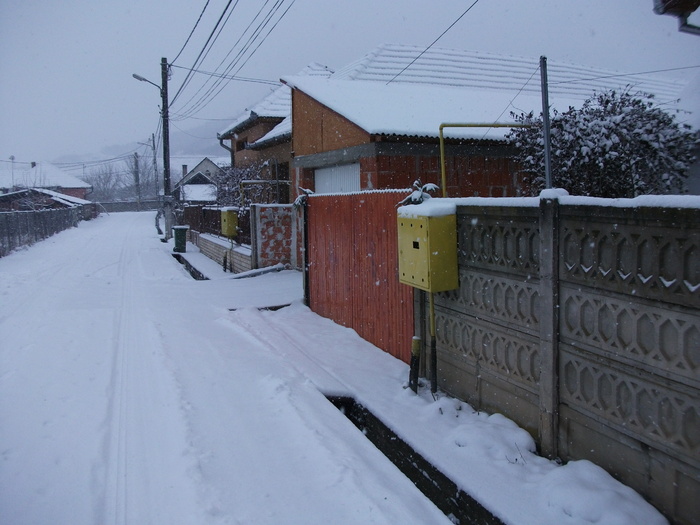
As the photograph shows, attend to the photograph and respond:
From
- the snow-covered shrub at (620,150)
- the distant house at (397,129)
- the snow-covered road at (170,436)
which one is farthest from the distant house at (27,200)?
the snow-covered shrub at (620,150)

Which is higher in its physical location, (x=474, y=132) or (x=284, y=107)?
(x=284, y=107)

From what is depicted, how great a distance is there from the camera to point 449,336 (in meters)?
5.05

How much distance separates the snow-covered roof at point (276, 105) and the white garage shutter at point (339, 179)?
9018mm

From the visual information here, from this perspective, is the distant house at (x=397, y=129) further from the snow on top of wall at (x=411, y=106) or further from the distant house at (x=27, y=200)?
the distant house at (x=27, y=200)

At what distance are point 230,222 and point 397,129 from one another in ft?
21.4

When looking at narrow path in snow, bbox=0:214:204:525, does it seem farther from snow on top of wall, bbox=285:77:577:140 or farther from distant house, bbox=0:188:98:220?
distant house, bbox=0:188:98:220

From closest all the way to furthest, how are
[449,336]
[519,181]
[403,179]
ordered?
1. [449,336]
2. [403,179]
3. [519,181]

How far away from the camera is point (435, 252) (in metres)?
4.76

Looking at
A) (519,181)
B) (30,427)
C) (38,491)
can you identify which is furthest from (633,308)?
(519,181)

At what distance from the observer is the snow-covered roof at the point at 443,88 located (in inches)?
407

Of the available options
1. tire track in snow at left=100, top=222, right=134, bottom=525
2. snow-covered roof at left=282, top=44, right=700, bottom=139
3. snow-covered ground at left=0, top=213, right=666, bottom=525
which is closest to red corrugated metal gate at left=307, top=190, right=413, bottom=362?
snow-covered ground at left=0, top=213, right=666, bottom=525

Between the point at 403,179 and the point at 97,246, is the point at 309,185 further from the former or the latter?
the point at 97,246

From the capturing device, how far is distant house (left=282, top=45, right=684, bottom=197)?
976 centimetres

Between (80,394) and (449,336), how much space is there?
3560mm
